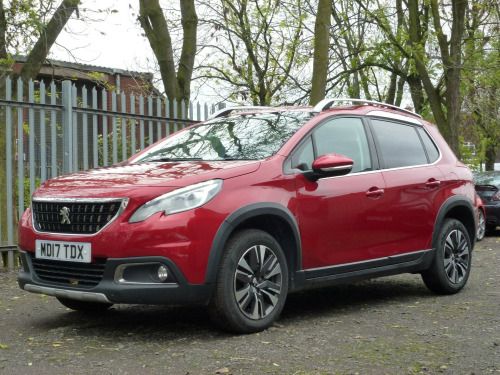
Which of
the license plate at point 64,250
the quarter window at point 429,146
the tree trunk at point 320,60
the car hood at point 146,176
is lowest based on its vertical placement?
the license plate at point 64,250

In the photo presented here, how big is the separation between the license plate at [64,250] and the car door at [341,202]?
5.35 ft

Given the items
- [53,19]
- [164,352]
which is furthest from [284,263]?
[53,19]

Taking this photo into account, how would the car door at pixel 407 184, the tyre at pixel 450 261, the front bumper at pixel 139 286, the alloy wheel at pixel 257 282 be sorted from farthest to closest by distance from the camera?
the tyre at pixel 450 261 < the car door at pixel 407 184 < the alloy wheel at pixel 257 282 < the front bumper at pixel 139 286

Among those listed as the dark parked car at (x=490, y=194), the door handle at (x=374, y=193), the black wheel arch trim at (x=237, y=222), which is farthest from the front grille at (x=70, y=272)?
the dark parked car at (x=490, y=194)

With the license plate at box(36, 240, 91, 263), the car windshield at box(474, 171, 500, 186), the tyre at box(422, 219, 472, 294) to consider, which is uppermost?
the car windshield at box(474, 171, 500, 186)

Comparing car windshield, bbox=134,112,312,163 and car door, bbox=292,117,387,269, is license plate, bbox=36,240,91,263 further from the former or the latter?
car door, bbox=292,117,387,269

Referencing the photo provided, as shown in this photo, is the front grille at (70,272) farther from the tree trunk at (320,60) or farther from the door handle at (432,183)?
the tree trunk at (320,60)

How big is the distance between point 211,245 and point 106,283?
738 millimetres

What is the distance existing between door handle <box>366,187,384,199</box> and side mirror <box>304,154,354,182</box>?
1.71 feet

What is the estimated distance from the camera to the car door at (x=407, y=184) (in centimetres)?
669

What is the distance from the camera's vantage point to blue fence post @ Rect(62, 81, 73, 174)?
939 cm

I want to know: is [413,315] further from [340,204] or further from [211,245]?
[211,245]

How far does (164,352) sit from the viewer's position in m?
4.92

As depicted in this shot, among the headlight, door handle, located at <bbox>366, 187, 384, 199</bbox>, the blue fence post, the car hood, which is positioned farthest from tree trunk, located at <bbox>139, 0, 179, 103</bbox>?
the headlight
